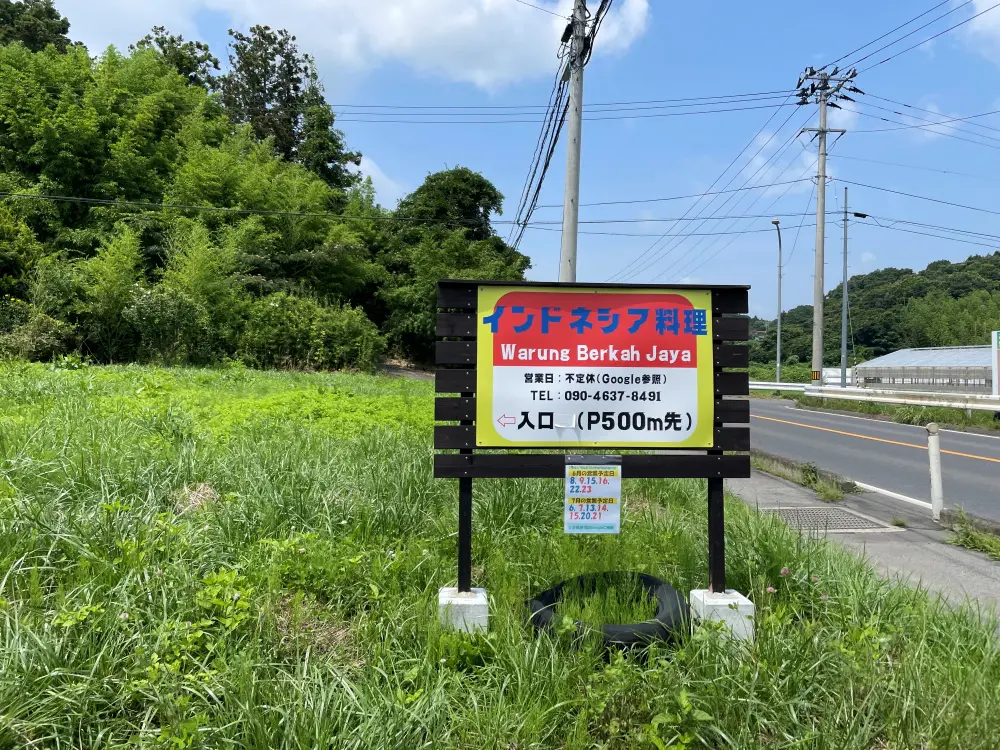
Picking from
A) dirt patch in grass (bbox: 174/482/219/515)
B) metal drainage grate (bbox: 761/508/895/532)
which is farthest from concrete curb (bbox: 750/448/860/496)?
dirt patch in grass (bbox: 174/482/219/515)

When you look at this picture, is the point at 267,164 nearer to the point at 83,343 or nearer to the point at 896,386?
the point at 83,343

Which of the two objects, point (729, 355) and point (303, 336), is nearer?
point (729, 355)

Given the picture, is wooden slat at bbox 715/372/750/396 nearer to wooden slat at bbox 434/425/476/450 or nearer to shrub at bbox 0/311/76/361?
wooden slat at bbox 434/425/476/450

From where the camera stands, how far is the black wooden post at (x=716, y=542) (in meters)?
3.34

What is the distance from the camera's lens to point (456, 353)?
340 centimetres

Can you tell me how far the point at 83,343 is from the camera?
935 inches

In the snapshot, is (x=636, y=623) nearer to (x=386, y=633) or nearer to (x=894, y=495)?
(x=386, y=633)

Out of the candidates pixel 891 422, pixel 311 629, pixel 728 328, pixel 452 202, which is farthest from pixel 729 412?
pixel 452 202

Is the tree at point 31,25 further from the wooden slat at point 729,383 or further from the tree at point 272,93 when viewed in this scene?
the wooden slat at point 729,383

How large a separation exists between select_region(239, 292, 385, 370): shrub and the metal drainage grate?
77.0ft

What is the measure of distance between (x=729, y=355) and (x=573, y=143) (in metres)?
6.96

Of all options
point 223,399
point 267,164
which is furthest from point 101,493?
point 267,164

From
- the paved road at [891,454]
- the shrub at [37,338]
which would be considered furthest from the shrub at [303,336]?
the paved road at [891,454]

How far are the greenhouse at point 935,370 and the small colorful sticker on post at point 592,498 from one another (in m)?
22.4
